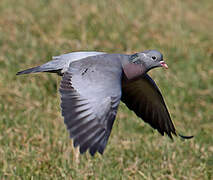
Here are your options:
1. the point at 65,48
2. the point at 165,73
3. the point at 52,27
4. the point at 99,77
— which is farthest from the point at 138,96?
the point at 52,27

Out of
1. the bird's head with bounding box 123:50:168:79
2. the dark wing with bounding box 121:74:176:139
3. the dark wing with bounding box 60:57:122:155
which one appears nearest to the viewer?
the dark wing with bounding box 60:57:122:155

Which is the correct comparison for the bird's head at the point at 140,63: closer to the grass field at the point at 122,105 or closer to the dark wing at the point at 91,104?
the dark wing at the point at 91,104

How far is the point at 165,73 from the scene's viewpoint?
6.50m

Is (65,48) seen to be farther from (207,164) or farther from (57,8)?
(207,164)

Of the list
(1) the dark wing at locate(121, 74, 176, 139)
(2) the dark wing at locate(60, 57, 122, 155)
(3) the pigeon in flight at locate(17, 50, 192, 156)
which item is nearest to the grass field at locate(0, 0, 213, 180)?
(1) the dark wing at locate(121, 74, 176, 139)

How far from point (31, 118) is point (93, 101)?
1.67m

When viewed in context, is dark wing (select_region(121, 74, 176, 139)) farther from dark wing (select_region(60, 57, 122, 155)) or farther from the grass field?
dark wing (select_region(60, 57, 122, 155))

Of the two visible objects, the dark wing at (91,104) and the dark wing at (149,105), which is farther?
the dark wing at (149,105)

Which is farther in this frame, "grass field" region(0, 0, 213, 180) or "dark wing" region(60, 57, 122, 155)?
"grass field" region(0, 0, 213, 180)

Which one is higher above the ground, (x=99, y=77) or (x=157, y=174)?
(x=99, y=77)

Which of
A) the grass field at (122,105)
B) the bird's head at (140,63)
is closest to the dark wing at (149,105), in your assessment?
the grass field at (122,105)

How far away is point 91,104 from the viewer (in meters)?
3.76

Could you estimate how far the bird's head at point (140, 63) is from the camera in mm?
Answer: 4457

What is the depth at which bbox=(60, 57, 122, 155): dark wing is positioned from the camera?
3.62 m
